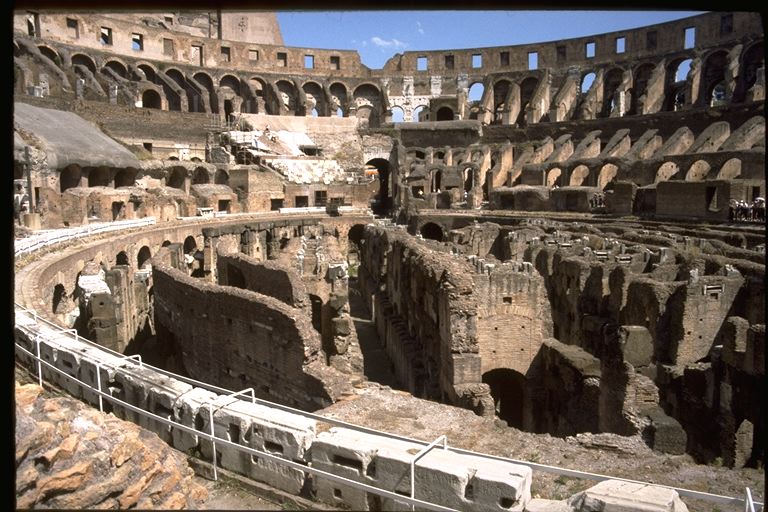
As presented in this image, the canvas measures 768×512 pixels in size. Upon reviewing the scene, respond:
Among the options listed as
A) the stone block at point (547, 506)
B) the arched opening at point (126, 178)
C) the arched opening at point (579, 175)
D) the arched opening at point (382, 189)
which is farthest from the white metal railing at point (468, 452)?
the arched opening at point (382, 189)

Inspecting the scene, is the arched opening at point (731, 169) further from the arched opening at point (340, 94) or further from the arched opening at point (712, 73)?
the arched opening at point (340, 94)

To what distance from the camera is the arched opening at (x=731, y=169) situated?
31719 millimetres

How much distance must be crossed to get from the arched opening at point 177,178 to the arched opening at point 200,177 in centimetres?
135

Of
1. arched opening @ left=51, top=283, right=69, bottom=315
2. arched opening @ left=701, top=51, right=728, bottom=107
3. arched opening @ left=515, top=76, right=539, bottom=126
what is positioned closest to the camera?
arched opening @ left=51, top=283, right=69, bottom=315

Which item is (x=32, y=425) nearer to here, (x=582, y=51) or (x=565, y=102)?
(x=565, y=102)

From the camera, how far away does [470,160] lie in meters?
45.2

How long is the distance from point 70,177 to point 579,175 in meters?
29.5

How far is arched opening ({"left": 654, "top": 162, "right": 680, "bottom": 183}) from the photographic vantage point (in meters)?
35.3

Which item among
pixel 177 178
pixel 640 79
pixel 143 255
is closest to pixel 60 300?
pixel 143 255

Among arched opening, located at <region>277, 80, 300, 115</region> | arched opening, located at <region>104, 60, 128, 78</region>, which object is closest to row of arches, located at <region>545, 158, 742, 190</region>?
arched opening, located at <region>277, 80, 300, 115</region>

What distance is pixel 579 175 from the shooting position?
40312 mm

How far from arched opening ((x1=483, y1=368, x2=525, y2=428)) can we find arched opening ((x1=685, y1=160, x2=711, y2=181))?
25161 mm

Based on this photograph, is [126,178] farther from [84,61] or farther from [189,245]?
[84,61]

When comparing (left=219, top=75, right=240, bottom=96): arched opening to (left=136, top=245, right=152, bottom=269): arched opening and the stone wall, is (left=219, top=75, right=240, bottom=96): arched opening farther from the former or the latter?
the stone wall
